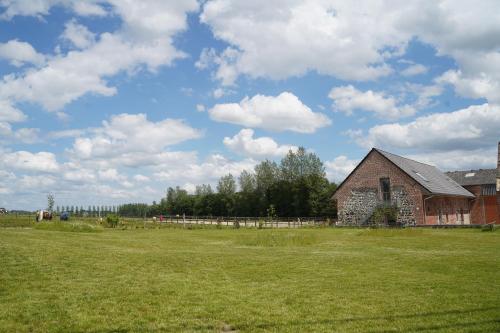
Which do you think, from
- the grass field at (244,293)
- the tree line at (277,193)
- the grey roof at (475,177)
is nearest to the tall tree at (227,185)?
the tree line at (277,193)

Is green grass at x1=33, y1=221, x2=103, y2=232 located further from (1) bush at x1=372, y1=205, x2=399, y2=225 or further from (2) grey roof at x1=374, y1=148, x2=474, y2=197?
(2) grey roof at x1=374, y1=148, x2=474, y2=197

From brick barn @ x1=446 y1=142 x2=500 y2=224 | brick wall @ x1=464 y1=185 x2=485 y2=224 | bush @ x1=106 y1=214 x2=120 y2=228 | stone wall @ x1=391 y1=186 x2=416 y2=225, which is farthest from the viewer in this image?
brick wall @ x1=464 y1=185 x2=485 y2=224

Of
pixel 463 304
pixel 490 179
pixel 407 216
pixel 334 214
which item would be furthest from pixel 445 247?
pixel 334 214

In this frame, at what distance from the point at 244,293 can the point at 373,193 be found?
3664 cm

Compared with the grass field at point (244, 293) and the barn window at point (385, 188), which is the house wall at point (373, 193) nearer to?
the barn window at point (385, 188)

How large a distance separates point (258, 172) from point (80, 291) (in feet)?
283

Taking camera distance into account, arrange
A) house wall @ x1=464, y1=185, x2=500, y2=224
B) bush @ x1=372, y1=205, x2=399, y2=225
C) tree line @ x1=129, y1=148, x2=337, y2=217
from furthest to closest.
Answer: tree line @ x1=129, y1=148, x2=337, y2=217 → house wall @ x1=464, y1=185, x2=500, y2=224 → bush @ x1=372, y1=205, x2=399, y2=225

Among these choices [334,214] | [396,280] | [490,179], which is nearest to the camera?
[396,280]

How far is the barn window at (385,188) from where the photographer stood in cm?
4316

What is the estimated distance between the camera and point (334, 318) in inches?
310

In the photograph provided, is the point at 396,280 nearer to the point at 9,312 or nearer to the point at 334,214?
the point at 9,312

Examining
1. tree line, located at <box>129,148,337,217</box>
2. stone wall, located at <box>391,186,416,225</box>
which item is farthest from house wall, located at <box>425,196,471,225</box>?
tree line, located at <box>129,148,337,217</box>

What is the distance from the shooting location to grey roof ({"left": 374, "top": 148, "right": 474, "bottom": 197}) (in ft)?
140

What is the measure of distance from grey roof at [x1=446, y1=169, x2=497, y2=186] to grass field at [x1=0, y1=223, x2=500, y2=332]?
44980mm
